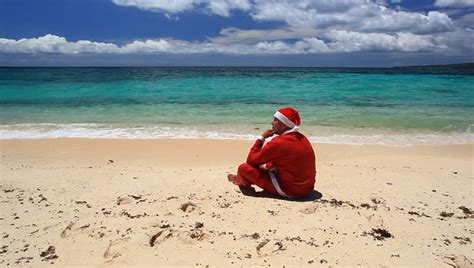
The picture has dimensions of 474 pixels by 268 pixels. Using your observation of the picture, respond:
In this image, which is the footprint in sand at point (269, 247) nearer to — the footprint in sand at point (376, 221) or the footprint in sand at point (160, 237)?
the footprint in sand at point (160, 237)

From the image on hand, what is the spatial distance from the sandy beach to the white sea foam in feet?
6.37

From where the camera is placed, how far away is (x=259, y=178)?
461 cm

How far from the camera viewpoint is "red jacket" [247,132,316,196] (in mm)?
4289

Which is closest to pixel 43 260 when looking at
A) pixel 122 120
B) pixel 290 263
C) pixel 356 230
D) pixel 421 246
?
pixel 290 263

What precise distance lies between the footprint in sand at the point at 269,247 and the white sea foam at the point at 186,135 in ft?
17.5

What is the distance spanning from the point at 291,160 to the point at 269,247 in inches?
52.2

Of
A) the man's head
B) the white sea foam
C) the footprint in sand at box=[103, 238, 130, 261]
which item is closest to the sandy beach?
the footprint in sand at box=[103, 238, 130, 261]

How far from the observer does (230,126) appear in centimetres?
1030

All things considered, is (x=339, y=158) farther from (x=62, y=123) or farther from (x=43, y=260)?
(x=62, y=123)

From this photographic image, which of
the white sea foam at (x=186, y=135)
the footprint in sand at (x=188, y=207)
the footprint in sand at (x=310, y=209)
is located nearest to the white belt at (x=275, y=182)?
the footprint in sand at (x=310, y=209)

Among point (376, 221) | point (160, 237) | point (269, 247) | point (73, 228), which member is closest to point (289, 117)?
point (376, 221)

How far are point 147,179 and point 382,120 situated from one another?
8.74m

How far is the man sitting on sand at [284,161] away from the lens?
4297mm

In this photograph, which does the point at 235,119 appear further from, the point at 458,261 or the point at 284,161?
the point at 458,261
